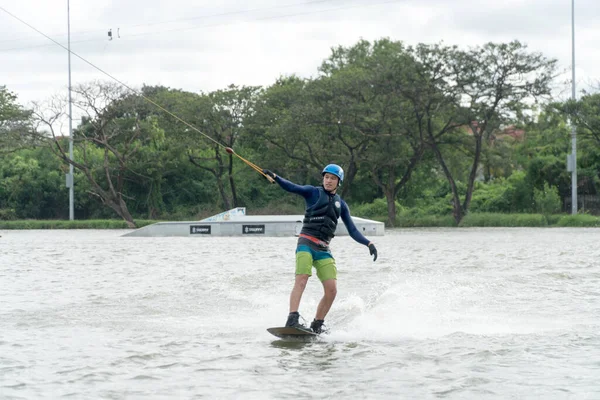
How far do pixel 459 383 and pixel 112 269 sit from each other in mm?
12901

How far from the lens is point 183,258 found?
2244cm

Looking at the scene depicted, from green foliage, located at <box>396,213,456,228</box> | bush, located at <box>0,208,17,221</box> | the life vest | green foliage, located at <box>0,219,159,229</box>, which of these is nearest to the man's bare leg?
the life vest

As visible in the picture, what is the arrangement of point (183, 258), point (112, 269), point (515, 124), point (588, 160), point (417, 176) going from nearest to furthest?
1. point (112, 269)
2. point (183, 258)
3. point (515, 124)
4. point (588, 160)
5. point (417, 176)

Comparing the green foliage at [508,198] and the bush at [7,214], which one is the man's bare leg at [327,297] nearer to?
the green foliage at [508,198]

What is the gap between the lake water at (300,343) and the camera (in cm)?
714

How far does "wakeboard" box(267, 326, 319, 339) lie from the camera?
9328 millimetres

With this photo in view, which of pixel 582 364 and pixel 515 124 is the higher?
pixel 515 124

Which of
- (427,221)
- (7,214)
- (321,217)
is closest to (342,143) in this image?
(427,221)

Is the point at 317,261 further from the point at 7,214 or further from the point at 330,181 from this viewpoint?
the point at 7,214

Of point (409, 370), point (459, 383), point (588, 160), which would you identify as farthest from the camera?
point (588, 160)

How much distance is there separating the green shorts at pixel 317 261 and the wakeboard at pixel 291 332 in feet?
1.91

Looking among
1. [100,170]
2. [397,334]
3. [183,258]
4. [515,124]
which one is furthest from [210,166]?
[397,334]

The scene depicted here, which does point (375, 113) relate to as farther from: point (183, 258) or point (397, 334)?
point (397, 334)

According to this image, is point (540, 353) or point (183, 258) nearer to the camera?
point (540, 353)
